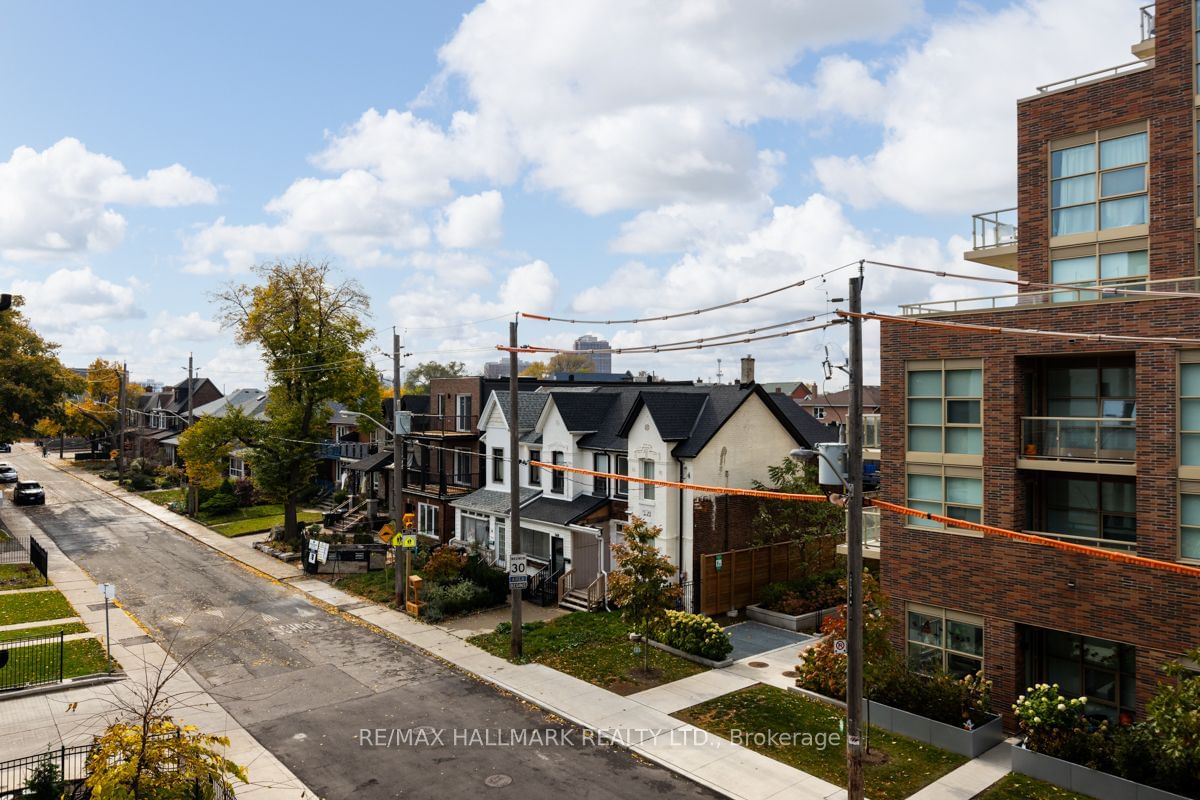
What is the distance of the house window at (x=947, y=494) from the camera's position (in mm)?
18641

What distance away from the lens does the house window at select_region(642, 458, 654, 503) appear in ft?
92.2

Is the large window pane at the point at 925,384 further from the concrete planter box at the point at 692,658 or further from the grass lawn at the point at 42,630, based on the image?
the grass lawn at the point at 42,630

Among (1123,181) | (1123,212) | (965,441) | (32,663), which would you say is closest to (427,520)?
(32,663)

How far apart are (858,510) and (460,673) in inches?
533

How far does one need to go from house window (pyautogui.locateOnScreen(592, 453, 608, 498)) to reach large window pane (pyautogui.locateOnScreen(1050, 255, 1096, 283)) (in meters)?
16.8

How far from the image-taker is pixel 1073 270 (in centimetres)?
1948

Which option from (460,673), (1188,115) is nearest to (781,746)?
(460,673)

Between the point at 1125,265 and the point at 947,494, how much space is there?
692 cm

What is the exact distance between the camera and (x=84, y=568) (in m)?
34.8

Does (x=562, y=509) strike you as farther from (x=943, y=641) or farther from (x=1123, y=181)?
(x=1123, y=181)

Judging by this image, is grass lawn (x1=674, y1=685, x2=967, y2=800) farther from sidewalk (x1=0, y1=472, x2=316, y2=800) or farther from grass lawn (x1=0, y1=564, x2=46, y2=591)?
grass lawn (x1=0, y1=564, x2=46, y2=591)

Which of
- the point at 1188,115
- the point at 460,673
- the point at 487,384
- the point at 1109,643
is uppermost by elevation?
the point at 1188,115

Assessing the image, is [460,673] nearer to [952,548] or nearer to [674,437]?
[674,437]

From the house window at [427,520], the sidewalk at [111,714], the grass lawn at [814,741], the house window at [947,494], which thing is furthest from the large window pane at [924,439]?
the house window at [427,520]
